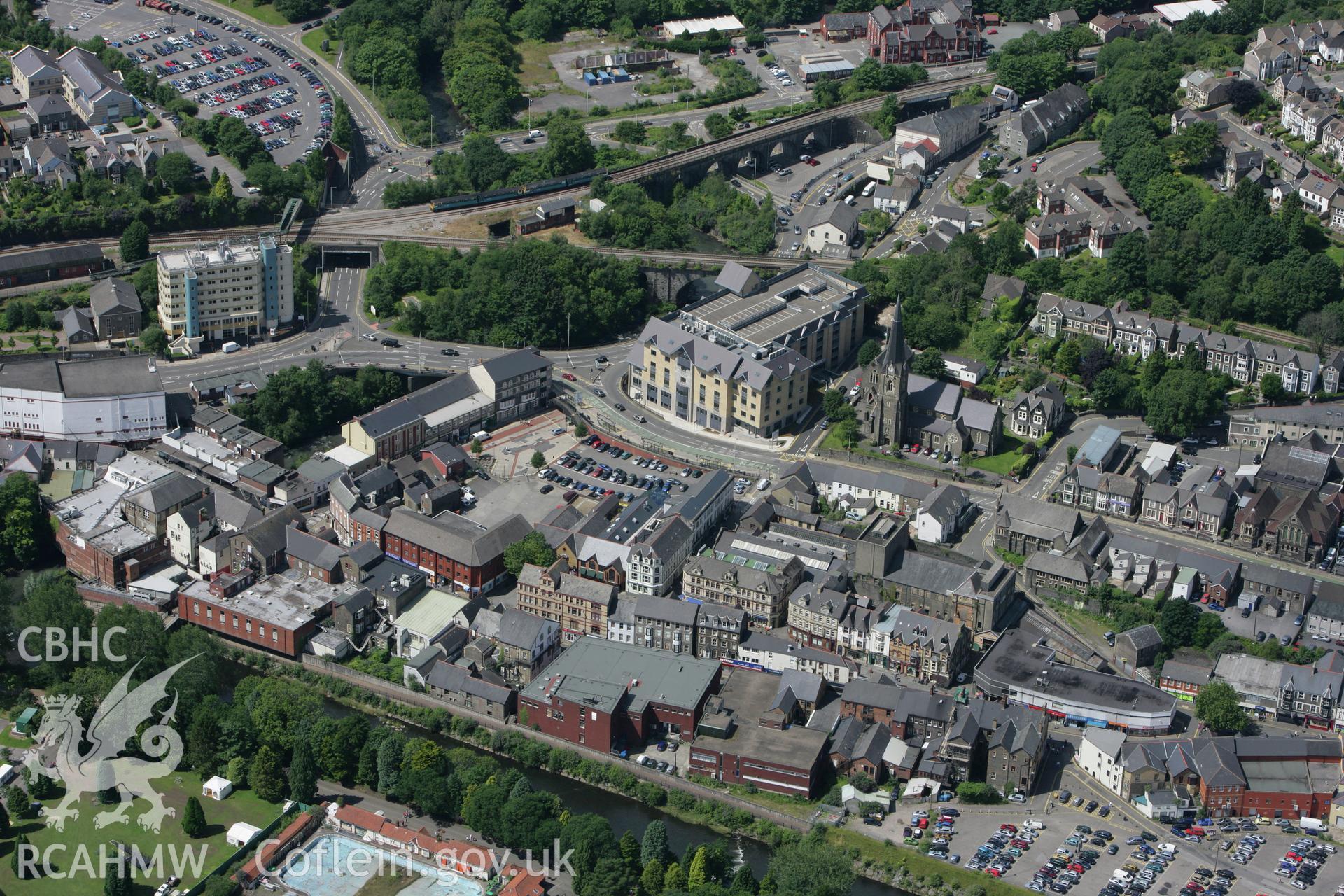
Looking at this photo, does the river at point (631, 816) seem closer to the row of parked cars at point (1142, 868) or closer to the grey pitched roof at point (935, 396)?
the row of parked cars at point (1142, 868)

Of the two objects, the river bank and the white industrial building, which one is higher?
the white industrial building

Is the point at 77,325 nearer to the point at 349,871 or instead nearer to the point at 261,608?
the point at 261,608

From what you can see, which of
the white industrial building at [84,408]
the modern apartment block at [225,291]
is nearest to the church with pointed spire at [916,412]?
the modern apartment block at [225,291]

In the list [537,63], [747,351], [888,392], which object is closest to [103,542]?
[747,351]

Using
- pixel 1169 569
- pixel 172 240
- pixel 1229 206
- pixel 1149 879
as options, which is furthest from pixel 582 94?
pixel 1149 879

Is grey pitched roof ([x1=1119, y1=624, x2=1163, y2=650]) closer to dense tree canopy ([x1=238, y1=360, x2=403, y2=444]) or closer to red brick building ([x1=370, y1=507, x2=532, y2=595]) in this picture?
red brick building ([x1=370, y1=507, x2=532, y2=595])

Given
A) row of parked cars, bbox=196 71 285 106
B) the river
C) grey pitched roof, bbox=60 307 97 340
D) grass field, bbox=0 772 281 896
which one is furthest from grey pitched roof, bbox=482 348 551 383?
row of parked cars, bbox=196 71 285 106
